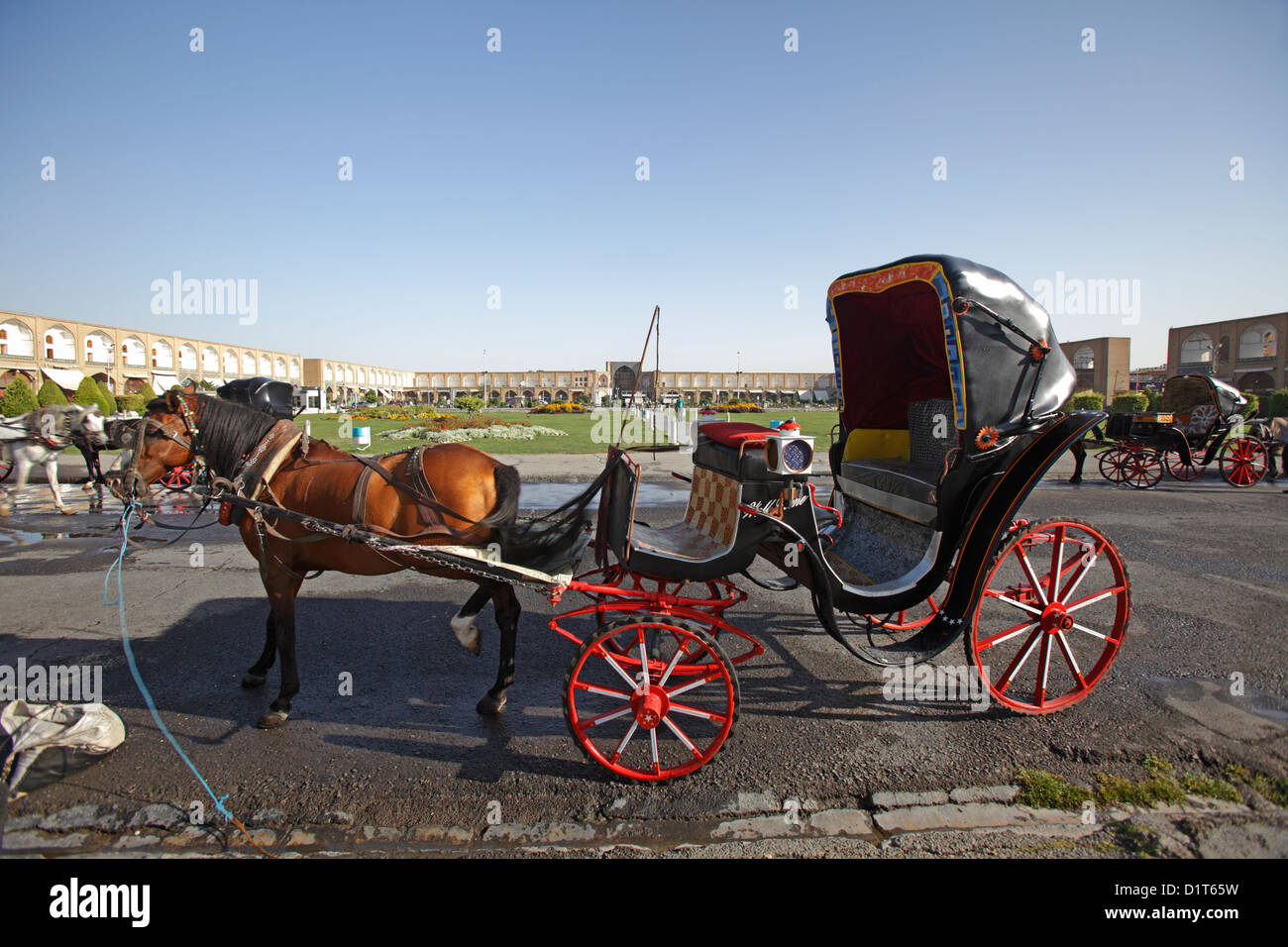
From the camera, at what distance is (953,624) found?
3854 millimetres

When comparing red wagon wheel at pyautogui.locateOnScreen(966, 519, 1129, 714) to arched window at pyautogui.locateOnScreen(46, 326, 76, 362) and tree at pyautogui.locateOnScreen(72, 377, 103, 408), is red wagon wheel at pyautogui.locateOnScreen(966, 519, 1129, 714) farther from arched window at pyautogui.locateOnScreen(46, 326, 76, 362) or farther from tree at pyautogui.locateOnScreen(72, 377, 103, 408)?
arched window at pyautogui.locateOnScreen(46, 326, 76, 362)

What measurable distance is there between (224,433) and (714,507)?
3.40 meters

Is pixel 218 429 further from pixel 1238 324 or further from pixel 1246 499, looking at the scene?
pixel 1238 324

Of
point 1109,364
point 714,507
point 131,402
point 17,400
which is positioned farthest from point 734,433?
point 1109,364

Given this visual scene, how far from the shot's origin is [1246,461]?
45.0ft

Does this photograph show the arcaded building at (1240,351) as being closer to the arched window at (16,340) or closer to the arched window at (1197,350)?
the arched window at (1197,350)

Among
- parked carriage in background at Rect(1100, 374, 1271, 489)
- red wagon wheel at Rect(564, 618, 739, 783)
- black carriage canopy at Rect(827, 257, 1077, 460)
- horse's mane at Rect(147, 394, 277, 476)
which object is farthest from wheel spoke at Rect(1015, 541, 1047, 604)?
parked carriage in background at Rect(1100, 374, 1271, 489)

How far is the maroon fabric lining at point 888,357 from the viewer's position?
193 inches

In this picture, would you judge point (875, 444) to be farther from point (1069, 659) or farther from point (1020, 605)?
point (1069, 659)

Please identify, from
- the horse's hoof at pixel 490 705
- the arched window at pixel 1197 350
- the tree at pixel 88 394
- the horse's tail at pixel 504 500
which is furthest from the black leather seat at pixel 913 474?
the arched window at pixel 1197 350

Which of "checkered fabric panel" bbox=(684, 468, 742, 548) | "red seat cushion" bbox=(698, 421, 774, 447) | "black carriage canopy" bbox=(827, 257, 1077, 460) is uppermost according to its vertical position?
"black carriage canopy" bbox=(827, 257, 1077, 460)

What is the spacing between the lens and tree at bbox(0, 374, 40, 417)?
62.3ft

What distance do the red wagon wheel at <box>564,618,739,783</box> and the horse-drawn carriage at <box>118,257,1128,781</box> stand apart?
0.02 meters
